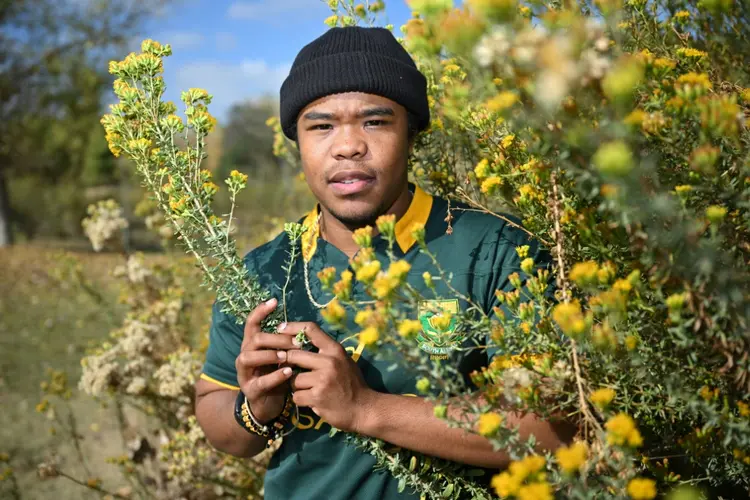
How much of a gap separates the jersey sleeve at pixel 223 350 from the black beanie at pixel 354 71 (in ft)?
2.31

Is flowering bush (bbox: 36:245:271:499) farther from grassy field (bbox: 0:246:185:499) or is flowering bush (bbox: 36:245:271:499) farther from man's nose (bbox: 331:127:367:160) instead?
man's nose (bbox: 331:127:367:160)

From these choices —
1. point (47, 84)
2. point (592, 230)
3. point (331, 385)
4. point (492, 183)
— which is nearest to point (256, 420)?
point (331, 385)

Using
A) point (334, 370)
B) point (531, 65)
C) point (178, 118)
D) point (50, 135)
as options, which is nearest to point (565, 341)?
point (334, 370)

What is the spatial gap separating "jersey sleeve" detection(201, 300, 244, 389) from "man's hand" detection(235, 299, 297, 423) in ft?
1.11

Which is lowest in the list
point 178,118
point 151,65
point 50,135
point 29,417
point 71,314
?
point 29,417

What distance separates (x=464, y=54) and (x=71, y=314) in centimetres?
953

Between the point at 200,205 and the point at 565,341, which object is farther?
the point at 200,205

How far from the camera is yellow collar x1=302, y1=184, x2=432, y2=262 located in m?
1.89

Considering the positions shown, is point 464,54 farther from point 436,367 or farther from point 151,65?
point 151,65

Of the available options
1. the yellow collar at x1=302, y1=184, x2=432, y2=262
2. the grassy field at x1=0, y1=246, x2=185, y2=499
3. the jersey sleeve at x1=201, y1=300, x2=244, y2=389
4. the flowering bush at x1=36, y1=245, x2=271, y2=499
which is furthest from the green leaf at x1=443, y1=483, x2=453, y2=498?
the grassy field at x1=0, y1=246, x2=185, y2=499

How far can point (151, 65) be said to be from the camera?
1.53 m

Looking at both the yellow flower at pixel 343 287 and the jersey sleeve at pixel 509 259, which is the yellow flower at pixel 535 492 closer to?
the yellow flower at pixel 343 287

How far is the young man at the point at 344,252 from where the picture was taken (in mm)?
1648

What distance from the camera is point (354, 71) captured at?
5.80 ft
